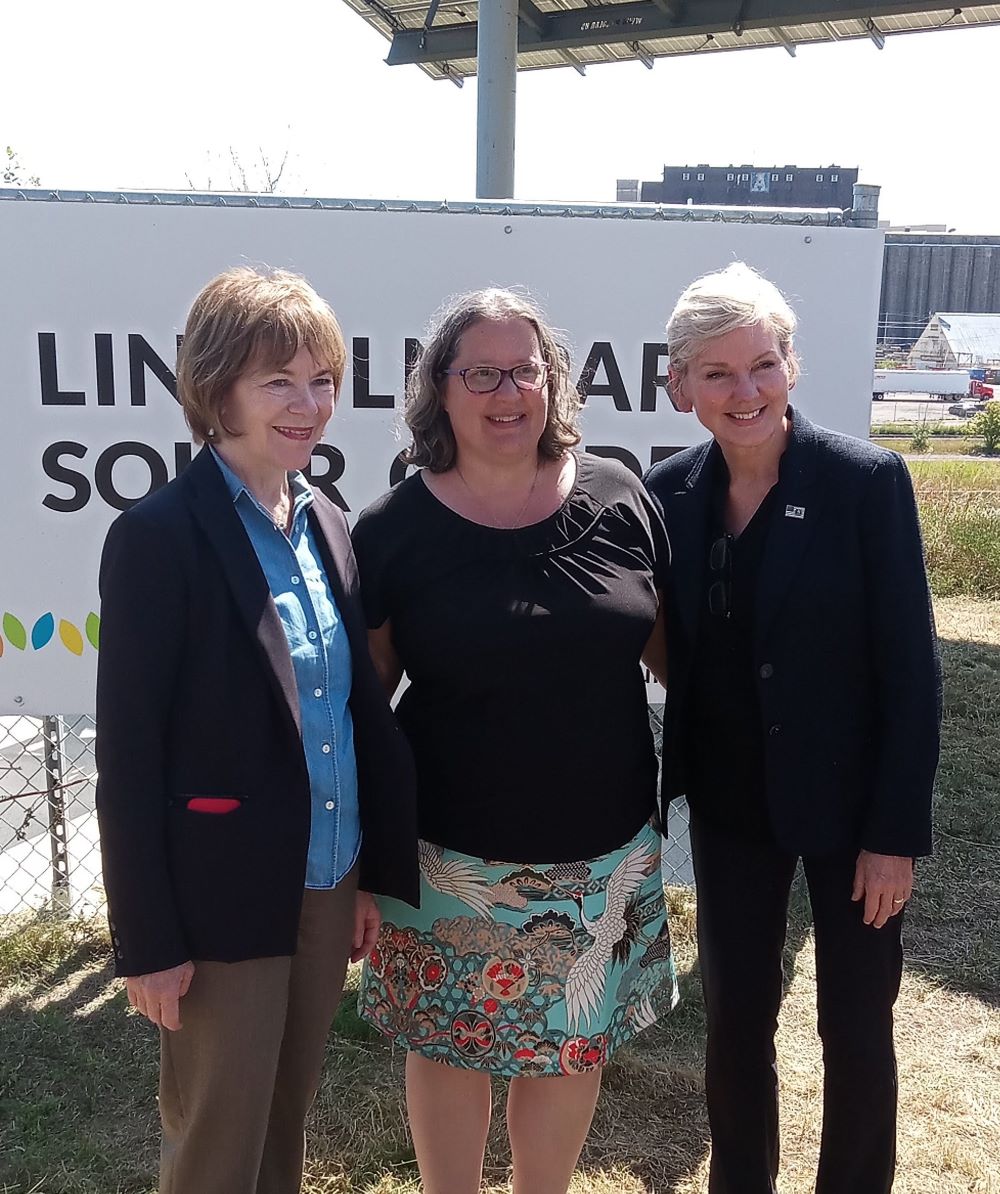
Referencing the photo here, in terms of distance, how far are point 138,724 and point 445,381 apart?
910mm

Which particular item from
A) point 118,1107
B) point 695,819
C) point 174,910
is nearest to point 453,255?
point 695,819

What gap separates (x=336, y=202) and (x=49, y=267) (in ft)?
2.75

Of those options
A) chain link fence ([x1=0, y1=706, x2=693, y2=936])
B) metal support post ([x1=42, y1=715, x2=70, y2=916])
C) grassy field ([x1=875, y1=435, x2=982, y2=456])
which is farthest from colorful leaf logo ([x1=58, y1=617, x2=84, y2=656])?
grassy field ([x1=875, y1=435, x2=982, y2=456])

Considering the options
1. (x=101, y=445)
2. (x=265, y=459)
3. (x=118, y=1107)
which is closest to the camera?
(x=265, y=459)

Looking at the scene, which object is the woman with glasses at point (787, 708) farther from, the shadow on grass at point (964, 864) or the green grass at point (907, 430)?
Answer: the green grass at point (907, 430)

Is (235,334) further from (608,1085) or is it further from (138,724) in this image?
(608,1085)

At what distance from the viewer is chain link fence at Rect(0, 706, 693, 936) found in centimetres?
377

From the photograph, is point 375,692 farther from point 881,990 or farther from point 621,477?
point 881,990

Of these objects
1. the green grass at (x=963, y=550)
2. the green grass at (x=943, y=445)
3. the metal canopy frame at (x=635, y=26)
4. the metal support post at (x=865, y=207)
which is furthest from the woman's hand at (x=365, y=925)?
the green grass at (x=943, y=445)

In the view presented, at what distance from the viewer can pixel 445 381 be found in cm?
211

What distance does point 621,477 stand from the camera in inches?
88.0

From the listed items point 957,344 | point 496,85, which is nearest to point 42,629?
point 496,85

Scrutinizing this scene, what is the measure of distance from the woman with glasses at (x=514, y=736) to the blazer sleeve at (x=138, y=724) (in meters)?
0.52

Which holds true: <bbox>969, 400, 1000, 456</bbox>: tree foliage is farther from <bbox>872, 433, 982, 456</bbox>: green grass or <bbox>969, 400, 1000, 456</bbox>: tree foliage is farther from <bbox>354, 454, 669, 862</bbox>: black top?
<bbox>354, 454, 669, 862</bbox>: black top
